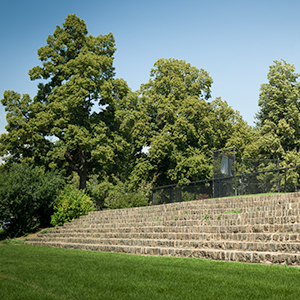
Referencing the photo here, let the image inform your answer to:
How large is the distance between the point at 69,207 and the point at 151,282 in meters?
18.2

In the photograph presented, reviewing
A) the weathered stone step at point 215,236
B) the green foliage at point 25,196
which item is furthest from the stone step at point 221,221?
the green foliage at point 25,196

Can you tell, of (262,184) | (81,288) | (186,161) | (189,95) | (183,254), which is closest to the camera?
(81,288)

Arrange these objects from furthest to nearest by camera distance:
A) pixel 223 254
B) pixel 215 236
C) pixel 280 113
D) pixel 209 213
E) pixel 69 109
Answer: pixel 280 113 → pixel 69 109 → pixel 209 213 → pixel 215 236 → pixel 223 254

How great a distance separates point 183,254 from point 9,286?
5.92 meters

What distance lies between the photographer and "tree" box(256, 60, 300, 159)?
3831cm

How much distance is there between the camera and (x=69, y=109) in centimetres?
2975

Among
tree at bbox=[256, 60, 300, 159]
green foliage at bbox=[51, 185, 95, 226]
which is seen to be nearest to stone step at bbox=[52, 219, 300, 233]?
green foliage at bbox=[51, 185, 95, 226]

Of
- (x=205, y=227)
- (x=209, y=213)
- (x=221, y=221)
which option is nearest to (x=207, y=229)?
(x=205, y=227)

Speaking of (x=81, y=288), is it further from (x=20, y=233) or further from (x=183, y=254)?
(x=20, y=233)

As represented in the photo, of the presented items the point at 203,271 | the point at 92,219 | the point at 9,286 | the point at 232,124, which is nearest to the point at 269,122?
the point at 232,124

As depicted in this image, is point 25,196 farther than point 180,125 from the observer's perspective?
No

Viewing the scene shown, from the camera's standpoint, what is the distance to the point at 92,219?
71.7 ft

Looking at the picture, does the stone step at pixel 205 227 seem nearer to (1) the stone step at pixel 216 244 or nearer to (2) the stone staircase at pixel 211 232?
(2) the stone staircase at pixel 211 232

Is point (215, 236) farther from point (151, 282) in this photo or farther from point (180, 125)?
point (180, 125)
